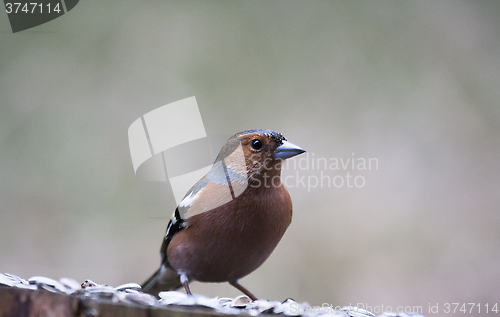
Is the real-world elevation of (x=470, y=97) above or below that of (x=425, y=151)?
above

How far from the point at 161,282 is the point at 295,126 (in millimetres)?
1813

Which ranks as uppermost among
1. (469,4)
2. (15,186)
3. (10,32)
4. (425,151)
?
(469,4)

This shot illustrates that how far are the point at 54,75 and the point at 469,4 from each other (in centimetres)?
376

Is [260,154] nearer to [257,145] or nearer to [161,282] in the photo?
[257,145]

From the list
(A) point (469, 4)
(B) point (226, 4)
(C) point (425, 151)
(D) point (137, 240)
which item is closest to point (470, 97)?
(C) point (425, 151)

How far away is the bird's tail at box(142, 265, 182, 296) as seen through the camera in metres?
2.50

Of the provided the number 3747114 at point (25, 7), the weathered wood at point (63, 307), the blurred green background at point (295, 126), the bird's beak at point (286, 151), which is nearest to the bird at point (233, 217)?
the bird's beak at point (286, 151)

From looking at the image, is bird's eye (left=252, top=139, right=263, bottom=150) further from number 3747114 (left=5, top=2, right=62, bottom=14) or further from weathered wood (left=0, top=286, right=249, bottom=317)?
number 3747114 (left=5, top=2, right=62, bottom=14)

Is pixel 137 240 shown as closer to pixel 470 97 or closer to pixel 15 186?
pixel 15 186

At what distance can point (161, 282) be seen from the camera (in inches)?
101

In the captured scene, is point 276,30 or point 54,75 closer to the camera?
point 54,75

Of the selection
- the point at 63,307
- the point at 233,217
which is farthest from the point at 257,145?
the point at 63,307

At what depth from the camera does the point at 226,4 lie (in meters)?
4.05

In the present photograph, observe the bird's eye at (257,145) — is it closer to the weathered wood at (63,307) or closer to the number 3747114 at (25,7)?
the weathered wood at (63,307)
